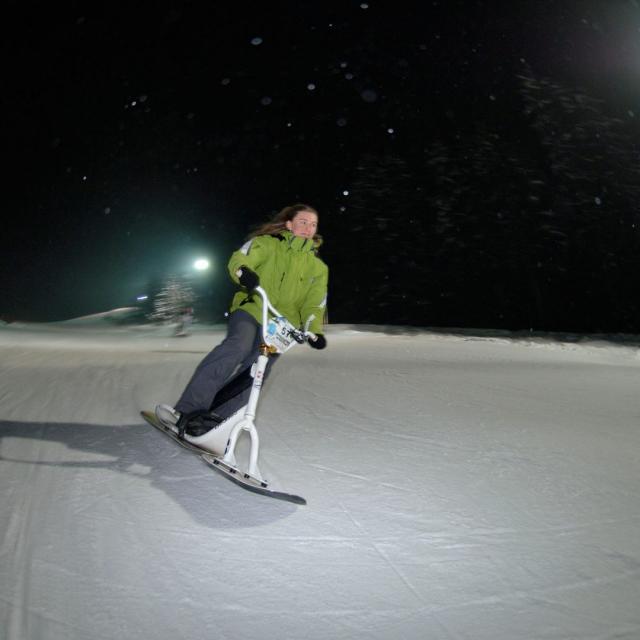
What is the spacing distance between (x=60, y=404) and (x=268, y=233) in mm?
3179

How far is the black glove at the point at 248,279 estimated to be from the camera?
3.47 metres

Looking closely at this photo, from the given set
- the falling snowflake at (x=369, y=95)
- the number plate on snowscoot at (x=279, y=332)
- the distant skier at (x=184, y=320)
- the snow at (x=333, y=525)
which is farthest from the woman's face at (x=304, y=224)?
the falling snowflake at (x=369, y=95)

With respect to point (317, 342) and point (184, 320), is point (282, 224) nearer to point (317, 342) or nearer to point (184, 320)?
point (317, 342)

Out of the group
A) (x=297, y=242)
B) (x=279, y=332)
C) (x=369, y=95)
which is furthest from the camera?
(x=369, y=95)

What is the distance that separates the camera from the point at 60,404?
19.1 feet

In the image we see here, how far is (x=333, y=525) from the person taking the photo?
10.0 ft

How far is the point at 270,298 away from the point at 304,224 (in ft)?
1.71

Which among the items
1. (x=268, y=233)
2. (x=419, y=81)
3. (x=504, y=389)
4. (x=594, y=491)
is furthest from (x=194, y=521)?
(x=419, y=81)

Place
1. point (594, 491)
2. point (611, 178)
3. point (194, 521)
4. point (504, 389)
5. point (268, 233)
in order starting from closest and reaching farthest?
1. point (194, 521)
2. point (594, 491)
3. point (268, 233)
4. point (504, 389)
5. point (611, 178)

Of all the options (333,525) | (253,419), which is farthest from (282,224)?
(333,525)

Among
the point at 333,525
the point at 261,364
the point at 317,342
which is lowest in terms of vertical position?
the point at 333,525

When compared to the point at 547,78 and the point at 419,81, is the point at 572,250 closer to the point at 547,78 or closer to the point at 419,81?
the point at 547,78

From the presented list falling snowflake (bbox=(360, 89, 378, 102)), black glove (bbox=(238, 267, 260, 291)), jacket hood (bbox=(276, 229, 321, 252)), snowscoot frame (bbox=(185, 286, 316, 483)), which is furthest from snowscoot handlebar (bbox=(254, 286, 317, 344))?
falling snowflake (bbox=(360, 89, 378, 102))

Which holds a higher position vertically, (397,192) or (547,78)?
(547,78)
